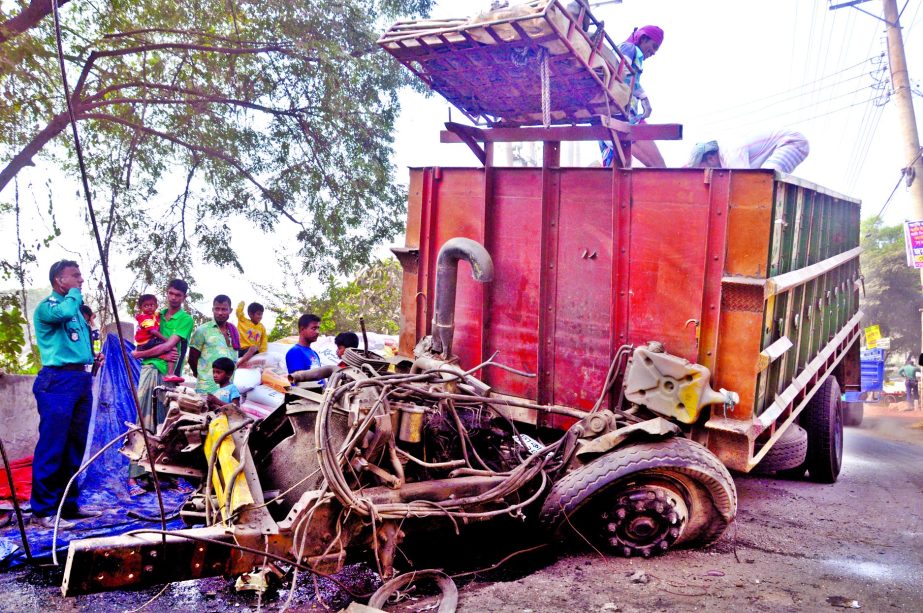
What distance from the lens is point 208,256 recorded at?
9.09 meters

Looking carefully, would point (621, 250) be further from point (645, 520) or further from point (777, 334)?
point (645, 520)

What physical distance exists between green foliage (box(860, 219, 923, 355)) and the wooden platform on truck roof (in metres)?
23.1

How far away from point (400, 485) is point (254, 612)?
0.90 meters

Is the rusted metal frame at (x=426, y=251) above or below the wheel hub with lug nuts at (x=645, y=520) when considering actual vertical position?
above


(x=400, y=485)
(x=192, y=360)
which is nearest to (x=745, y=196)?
(x=400, y=485)

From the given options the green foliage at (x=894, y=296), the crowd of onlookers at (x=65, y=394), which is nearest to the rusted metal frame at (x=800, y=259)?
the crowd of onlookers at (x=65, y=394)

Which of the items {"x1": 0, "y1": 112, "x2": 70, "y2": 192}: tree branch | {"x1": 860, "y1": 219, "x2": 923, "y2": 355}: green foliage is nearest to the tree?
{"x1": 0, "y1": 112, "x2": 70, "y2": 192}: tree branch

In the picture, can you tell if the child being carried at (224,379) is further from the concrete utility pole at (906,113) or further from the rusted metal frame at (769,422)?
the concrete utility pole at (906,113)

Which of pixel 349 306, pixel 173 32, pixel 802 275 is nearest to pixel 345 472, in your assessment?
pixel 802 275

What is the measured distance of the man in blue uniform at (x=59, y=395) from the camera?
4566 mm

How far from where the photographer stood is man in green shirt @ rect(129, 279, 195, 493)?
5.67 metres

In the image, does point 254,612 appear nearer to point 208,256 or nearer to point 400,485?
point 400,485

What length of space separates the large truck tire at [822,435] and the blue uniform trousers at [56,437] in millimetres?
6067

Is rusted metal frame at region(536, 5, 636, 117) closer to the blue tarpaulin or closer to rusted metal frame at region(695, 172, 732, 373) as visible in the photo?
rusted metal frame at region(695, 172, 732, 373)
